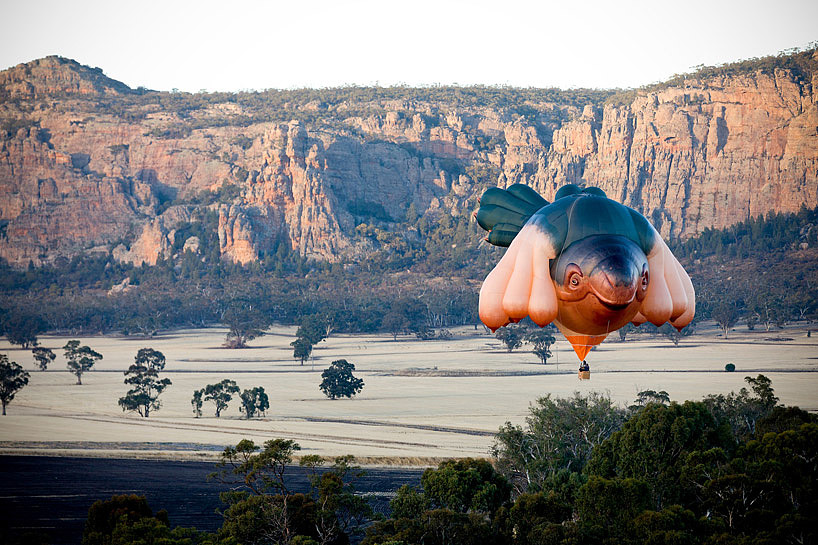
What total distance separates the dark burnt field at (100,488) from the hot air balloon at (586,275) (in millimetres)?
25493

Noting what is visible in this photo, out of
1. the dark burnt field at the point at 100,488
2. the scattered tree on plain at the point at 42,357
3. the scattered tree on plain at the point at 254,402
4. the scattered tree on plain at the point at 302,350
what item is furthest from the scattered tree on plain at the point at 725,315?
the dark burnt field at the point at 100,488

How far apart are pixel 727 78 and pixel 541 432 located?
155265mm

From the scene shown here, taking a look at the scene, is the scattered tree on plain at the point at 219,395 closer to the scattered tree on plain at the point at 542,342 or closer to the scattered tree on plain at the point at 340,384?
the scattered tree on plain at the point at 340,384

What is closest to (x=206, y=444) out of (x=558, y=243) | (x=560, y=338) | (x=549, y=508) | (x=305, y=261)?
(x=549, y=508)

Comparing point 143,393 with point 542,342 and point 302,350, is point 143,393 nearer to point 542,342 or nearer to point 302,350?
point 302,350

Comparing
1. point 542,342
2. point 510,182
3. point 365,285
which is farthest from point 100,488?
point 510,182

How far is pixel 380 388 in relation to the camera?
86062 mm

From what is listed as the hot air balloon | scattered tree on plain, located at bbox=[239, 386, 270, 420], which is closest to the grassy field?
scattered tree on plain, located at bbox=[239, 386, 270, 420]

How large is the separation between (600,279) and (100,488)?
3750cm

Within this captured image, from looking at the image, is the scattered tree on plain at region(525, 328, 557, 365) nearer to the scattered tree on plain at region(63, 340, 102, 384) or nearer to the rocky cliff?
the scattered tree on plain at region(63, 340, 102, 384)

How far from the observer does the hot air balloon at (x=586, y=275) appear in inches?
552

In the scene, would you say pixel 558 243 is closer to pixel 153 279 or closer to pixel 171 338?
pixel 171 338

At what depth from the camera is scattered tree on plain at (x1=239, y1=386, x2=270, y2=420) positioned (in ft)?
236

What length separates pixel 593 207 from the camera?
48.0 ft
